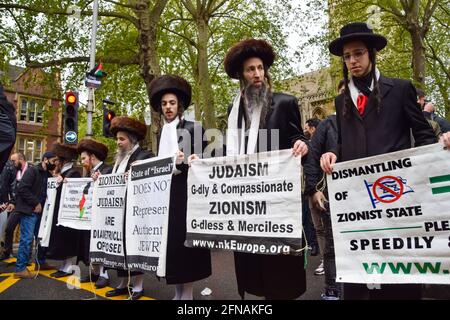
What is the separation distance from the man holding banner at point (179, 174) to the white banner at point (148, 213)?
75 millimetres

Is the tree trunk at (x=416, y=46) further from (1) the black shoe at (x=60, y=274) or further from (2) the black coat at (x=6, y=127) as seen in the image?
(2) the black coat at (x=6, y=127)

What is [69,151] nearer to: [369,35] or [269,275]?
[269,275]

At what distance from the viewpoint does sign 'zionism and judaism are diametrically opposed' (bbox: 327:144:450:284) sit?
83.6 inches

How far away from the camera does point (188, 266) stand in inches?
141

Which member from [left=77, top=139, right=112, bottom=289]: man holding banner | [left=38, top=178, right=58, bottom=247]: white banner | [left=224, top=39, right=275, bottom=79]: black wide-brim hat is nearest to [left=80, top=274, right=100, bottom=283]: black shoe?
[left=77, top=139, right=112, bottom=289]: man holding banner

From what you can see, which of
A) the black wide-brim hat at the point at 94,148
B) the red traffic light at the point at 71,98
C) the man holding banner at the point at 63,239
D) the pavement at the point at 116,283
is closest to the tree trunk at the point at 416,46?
the pavement at the point at 116,283

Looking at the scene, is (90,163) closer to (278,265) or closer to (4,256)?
(4,256)

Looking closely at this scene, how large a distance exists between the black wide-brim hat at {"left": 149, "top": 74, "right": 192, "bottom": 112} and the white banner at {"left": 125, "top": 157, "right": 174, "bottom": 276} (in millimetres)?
701

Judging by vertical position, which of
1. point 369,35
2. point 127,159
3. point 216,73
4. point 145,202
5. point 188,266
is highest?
point 216,73

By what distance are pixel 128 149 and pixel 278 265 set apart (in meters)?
2.64

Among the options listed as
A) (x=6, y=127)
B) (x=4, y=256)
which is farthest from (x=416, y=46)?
(x=6, y=127)

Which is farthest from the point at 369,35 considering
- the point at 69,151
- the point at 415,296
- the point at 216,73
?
the point at 216,73

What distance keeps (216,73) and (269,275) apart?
22.0m

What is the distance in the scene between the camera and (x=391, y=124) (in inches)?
97.0
